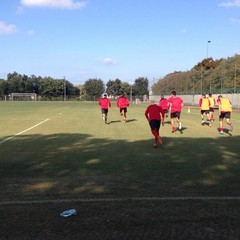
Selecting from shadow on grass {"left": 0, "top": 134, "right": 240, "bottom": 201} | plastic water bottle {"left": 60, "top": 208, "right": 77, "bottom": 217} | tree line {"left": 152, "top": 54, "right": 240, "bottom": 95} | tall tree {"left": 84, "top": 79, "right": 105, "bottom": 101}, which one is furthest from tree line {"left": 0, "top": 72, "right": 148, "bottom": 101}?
plastic water bottle {"left": 60, "top": 208, "right": 77, "bottom": 217}

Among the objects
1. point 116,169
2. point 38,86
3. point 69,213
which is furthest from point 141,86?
point 69,213

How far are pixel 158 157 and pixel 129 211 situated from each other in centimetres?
527

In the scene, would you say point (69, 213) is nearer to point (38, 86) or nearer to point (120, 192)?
point (120, 192)

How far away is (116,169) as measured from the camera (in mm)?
9359

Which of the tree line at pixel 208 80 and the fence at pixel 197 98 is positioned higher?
the tree line at pixel 208 80

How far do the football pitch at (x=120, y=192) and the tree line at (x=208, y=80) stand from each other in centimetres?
4371

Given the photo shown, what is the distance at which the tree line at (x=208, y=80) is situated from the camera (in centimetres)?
5819

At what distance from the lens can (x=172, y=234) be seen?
16.6 ft

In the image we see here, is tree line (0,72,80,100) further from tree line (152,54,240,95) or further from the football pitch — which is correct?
the football pitch

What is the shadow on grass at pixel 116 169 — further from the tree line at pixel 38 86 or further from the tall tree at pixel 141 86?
the tall tree at pixel 141 86

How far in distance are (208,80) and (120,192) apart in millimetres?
66188

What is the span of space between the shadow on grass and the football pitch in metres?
0.02

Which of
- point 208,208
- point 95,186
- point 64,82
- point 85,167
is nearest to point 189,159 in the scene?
point 85,167

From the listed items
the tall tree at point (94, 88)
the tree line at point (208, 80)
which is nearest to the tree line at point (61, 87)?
the tall tree at point (94, 88)
